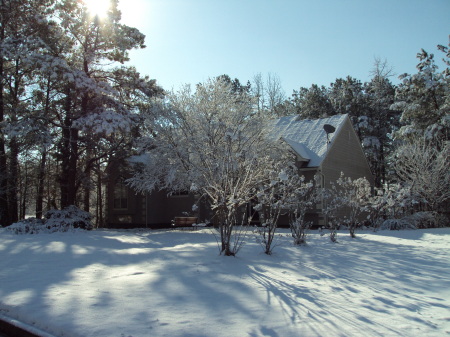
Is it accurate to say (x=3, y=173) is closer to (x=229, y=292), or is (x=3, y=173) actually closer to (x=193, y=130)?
(x=193, y=130)

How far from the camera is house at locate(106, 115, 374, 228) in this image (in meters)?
20.0

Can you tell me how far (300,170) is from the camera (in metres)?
20.0

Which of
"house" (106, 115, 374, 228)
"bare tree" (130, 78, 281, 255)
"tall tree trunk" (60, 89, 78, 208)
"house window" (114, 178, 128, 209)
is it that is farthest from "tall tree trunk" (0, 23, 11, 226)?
"house window" (114, 178, 128, 209)

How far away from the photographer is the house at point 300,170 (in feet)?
65.7

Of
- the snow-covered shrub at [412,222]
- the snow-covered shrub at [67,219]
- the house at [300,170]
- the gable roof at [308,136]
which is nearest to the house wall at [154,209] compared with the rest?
the house at [300,170]

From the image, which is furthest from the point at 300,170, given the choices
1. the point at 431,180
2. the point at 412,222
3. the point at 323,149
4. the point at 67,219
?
the point at 67,219

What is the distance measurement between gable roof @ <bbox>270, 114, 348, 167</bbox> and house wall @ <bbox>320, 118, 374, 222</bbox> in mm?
368

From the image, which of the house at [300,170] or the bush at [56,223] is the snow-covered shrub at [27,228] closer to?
the bush at [56,223]

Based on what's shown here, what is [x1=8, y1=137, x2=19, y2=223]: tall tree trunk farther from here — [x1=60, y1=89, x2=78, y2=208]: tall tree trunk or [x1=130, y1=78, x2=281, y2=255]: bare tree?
[x1=130, y1=78, x2=281, y2=255]: bare tree

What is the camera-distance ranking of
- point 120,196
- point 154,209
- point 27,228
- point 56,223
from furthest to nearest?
point 120,196 → point 154,209 → point 56,223 → point 27,228

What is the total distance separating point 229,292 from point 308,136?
18423 mm

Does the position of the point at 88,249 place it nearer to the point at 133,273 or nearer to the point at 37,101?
the point at 133,273

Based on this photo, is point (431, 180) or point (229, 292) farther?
point (431, 180)

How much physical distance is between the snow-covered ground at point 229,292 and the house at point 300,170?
10.8 meters
